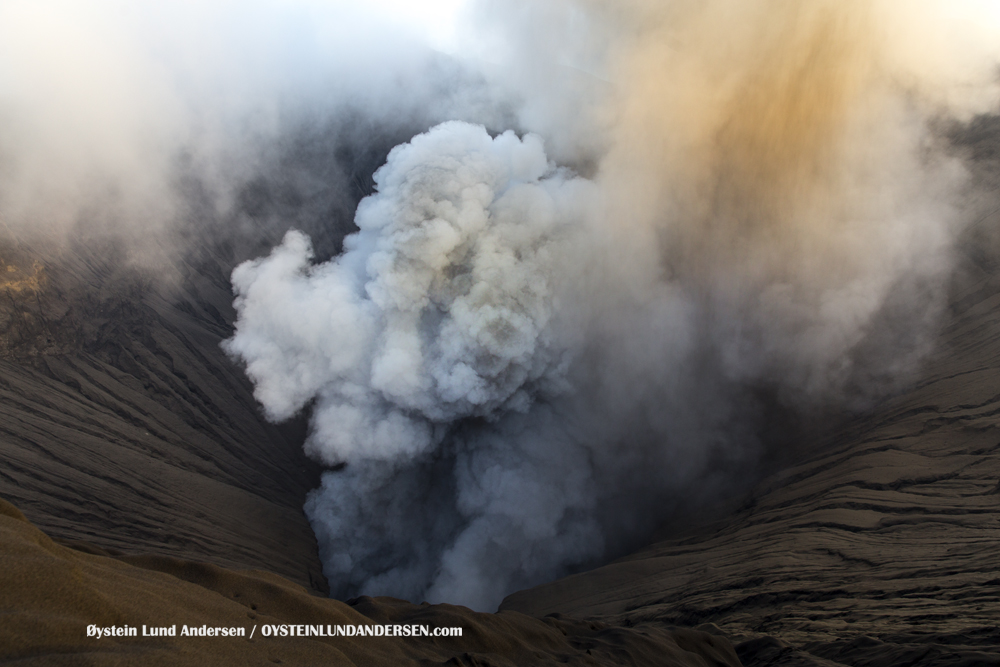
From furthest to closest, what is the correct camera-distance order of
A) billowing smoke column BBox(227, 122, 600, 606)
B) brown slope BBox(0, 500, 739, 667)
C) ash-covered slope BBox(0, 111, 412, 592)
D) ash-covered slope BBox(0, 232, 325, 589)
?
billowing smoke column BBox(227, 122, 600, 606), ash-covered slope BBox(0, 111, 412, 592), ash-covered slope BBox(0, 232, 325, 589), brown slope BBox(0, 500, 739, 667)

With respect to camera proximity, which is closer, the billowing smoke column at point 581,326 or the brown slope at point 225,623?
the brown slope at point 225,623

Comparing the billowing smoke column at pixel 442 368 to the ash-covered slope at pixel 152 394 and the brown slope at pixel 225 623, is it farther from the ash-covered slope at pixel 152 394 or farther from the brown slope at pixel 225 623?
the brown slope at pixel 225 623

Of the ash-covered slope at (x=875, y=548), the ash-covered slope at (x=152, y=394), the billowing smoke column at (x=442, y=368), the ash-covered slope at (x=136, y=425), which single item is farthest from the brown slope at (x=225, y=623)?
the billowing smoke column at (x=442, y=368)

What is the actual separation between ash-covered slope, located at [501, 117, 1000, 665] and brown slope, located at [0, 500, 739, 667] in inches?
91.8

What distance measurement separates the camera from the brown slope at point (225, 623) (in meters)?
4.51

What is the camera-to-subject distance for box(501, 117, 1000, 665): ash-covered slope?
9680mm

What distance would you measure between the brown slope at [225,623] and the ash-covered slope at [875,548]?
2.33 metres

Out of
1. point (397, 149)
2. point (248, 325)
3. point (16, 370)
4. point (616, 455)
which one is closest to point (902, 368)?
point (616, 455)

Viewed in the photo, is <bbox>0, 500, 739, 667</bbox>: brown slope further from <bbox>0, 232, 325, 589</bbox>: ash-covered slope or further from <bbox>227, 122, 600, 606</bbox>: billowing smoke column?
<bbox>227, 122, 600, 606</bbox>: billowing smoke column

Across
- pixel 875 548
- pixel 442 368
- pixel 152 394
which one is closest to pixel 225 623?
pixel 875 548

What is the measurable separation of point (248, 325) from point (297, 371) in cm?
298

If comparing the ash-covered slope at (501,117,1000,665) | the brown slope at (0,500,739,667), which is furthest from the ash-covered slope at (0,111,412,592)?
the brown slope at (0,500,739,667)

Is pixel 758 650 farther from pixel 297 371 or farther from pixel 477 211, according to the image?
pixel 297 371

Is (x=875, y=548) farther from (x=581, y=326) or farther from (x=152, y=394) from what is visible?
(x=152, y=394)
